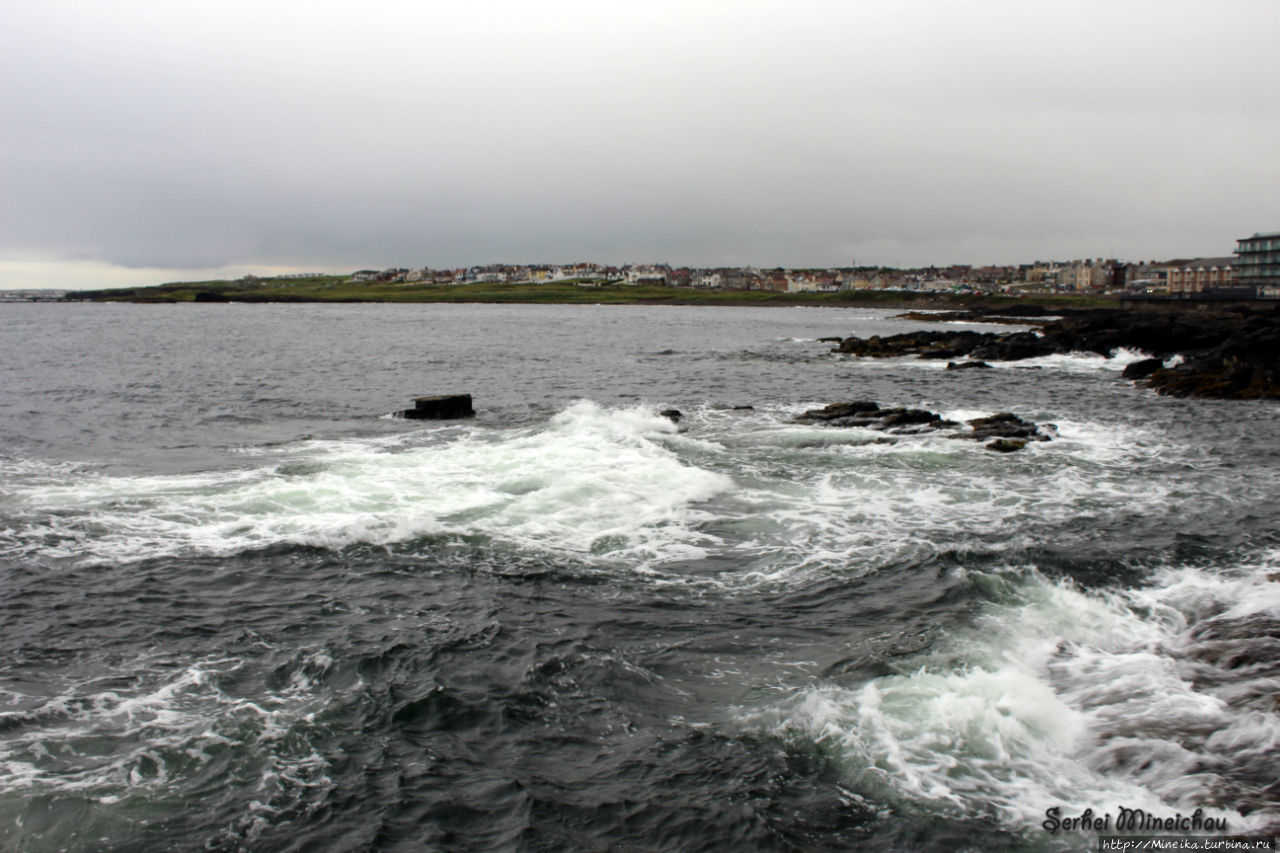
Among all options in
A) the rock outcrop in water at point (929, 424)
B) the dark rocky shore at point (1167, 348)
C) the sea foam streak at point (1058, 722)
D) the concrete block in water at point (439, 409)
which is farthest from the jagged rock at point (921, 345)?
the sea foam streak at point (1058, 722)

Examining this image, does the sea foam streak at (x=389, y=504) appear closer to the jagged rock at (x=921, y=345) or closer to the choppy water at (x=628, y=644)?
the choppy water at (x=628, y=644)

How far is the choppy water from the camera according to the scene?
6.23 metres

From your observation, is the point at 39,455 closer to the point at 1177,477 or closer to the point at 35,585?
the point at 35,585

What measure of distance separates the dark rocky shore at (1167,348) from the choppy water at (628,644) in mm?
14666

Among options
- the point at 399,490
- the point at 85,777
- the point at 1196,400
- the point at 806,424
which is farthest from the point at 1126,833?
the point at 1196,400

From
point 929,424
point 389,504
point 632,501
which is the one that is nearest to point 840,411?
point 929,424

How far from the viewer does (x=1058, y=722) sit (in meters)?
7.33

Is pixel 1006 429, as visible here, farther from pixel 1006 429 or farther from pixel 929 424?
pixel 929 424

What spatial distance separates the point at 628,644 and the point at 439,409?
18.6 metres

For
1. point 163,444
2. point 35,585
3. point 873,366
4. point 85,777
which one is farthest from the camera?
point 873,366

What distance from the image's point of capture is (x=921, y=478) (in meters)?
17.3

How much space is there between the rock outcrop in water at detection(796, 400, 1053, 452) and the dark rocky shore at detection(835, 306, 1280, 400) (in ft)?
46.3

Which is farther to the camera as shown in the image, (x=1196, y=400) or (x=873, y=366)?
(x=873, y=366)

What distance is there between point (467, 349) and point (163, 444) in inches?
1566
